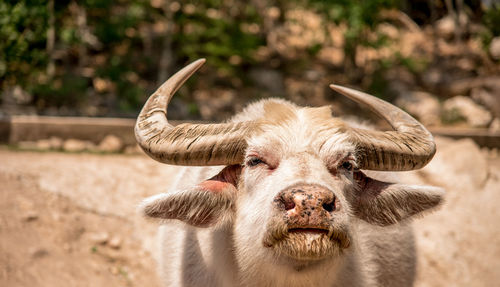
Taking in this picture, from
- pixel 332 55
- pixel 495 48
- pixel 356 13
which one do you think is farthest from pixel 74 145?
pixel 495 48

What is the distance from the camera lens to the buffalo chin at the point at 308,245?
2363mm

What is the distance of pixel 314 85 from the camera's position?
→ 18.3m

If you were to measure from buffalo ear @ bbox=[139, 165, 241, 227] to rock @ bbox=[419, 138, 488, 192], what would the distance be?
5.13 m

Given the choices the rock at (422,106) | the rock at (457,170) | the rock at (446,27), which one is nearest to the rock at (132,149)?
the rock at (457,170)

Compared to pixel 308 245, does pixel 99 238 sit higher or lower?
lower

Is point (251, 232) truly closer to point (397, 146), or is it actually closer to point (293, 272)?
point (293, 272)

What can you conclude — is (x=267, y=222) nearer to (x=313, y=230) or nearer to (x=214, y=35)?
(x=313, y=230)

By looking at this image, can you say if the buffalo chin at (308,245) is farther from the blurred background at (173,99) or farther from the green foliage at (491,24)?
the green foliage at (491,24)

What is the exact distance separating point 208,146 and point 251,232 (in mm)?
629

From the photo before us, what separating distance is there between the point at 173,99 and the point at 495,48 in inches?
501

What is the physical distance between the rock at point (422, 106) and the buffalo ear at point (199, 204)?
1388cm

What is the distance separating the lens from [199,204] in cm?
284

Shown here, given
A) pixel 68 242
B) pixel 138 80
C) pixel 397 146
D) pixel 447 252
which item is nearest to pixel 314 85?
pixel 138 80

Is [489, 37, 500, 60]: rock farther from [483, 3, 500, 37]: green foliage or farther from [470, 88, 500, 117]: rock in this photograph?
[470, 88, 500, 117]: rock
